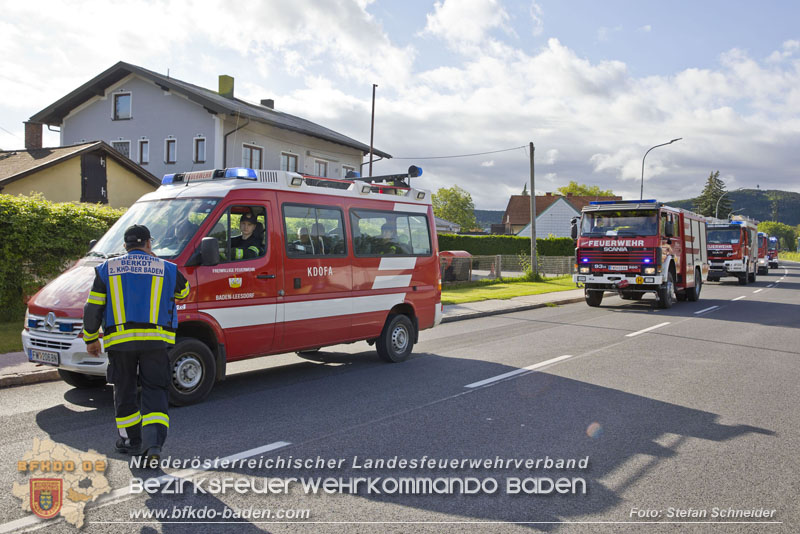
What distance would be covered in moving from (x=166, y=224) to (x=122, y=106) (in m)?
28.2

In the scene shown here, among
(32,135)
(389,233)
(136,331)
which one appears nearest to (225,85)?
(32,135)

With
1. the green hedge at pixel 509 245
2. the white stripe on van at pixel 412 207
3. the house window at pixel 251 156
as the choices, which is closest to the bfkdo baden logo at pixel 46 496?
the white stripe on van at pixel 412 207

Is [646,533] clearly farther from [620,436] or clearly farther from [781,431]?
[781,431]

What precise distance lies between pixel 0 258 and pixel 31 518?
858 centimetres

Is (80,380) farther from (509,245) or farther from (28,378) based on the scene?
(509,245)

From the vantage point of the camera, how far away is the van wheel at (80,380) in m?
7.06

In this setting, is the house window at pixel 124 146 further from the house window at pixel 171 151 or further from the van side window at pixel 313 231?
the van side window at pixel 313 231

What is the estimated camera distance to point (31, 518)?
382 centimetres

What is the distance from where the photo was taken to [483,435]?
5574 millimetres

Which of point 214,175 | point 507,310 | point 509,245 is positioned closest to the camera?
point 214,175

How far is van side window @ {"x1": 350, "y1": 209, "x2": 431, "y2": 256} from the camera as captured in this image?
8.81 meters

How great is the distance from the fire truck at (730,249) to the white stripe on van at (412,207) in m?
24.0

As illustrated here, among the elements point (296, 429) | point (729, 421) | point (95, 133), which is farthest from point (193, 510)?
point (95, 133)

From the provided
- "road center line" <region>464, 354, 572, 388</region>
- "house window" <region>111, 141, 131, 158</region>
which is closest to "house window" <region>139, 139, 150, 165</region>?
"house window" <region>111, 141, 131, 158</region>
